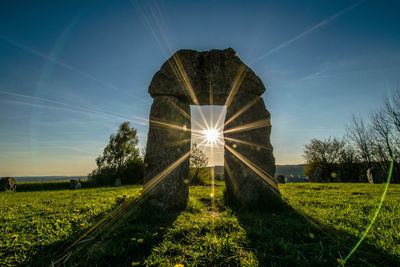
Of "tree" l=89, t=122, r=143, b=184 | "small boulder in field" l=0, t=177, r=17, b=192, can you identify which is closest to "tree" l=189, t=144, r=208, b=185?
"tree" l=89, t=122, r=143, b=184

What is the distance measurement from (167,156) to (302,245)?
2947 mm

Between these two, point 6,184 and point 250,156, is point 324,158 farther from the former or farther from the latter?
point 6,184

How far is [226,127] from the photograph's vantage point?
484 centimetres

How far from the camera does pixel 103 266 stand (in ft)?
6.17

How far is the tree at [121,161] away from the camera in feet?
61.6

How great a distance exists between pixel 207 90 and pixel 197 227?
331 cm

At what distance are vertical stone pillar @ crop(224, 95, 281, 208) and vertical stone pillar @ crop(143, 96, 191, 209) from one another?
4.00 feet

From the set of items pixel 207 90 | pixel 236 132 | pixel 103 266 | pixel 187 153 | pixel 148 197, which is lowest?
pixel 103 266

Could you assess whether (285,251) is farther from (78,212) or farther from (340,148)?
(340,148)

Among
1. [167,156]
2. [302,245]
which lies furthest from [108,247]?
[302,245]

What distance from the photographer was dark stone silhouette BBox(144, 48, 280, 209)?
407cm

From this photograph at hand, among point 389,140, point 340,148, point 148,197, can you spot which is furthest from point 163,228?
point 340,148

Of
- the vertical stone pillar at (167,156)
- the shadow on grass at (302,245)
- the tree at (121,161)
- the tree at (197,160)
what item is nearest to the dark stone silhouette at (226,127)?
the vertical stone pillar at (167,156)

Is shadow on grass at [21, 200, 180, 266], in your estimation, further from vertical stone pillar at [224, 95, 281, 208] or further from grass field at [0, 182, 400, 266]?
vertical stone pillar at [224, 95, 281, 208]
